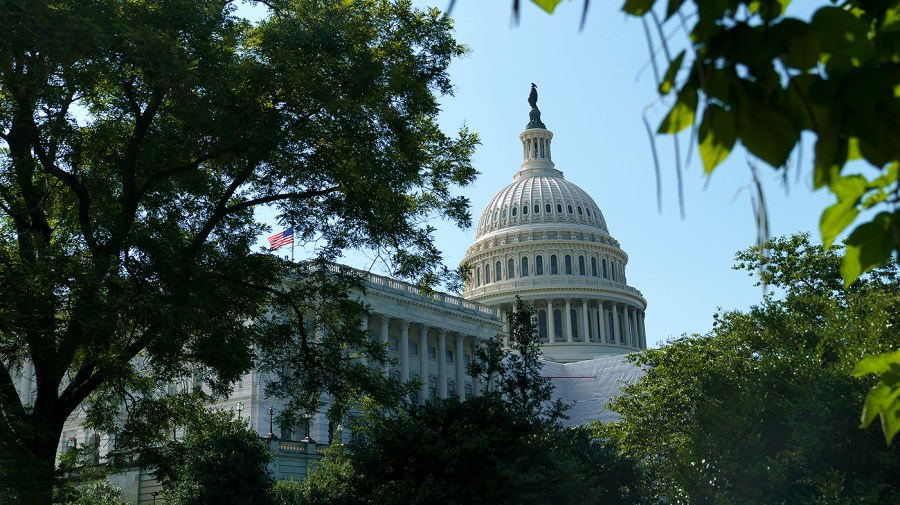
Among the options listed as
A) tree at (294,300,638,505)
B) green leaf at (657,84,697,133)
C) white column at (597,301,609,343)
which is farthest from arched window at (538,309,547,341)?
green leaf at (657,84,697,133)

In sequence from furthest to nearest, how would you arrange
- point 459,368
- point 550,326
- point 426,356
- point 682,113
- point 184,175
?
1. point 550,326
2. point 459,368
3. point 426,356
4. point 184,175
5. point 682,113

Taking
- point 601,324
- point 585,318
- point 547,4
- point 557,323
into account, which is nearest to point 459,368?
point 557,323

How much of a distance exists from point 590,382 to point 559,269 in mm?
42401

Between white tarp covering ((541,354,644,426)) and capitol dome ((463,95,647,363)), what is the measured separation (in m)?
27.5

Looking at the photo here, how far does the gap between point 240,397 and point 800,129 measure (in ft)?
256

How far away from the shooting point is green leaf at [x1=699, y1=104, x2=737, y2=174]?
277cm

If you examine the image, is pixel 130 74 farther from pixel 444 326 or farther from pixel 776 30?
pixel 444 326

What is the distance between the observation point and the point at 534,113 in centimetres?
16050

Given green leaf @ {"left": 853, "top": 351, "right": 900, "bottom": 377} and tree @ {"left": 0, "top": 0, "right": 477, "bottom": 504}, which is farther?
tree @ {"left": 0, "top": 0, "right": 477, "bottom": 504}

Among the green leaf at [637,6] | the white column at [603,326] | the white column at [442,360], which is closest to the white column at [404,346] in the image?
the white column at [442,360]

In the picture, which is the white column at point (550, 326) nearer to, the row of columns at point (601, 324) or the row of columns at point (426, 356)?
the row of columns at point (601, 324)

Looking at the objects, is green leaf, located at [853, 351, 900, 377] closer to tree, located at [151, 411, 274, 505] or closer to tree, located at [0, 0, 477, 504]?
tree, located at [0, 0, 477, 504]

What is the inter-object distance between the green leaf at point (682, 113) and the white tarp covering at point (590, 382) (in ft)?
277

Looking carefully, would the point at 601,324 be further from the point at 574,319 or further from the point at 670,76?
the point at 670,76
